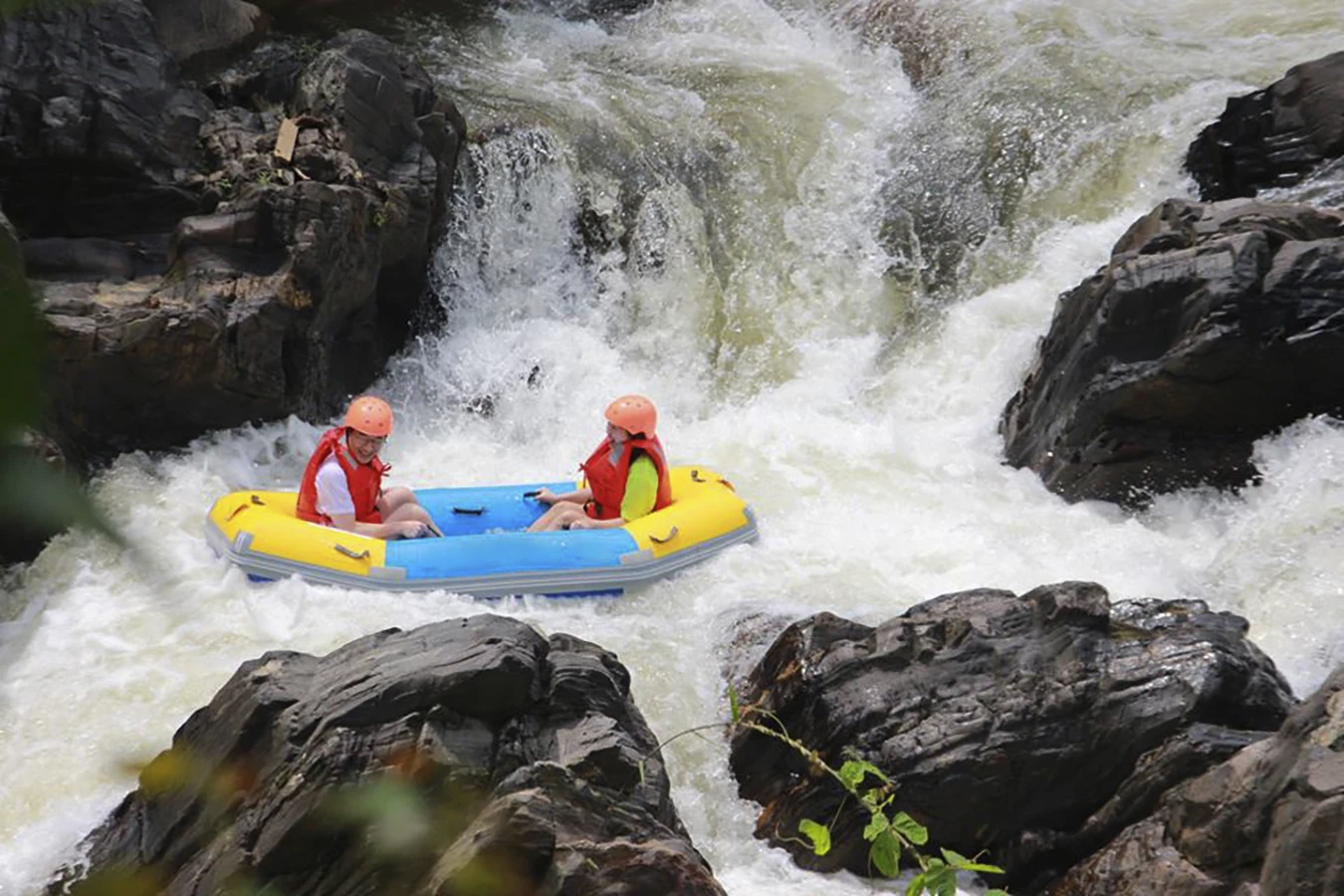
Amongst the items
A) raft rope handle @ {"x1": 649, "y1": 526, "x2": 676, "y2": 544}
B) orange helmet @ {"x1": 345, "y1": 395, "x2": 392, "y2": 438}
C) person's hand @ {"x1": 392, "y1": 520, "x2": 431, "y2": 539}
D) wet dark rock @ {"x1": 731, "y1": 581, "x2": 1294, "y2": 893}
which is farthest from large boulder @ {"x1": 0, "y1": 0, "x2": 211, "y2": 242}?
wet dark rock @ {"x1": 731, "y1": 581, "x2": 1294, "y2": 893}

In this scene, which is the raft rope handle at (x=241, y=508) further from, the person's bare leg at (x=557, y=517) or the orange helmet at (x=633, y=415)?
the orange helmet at (x=633, y=415)

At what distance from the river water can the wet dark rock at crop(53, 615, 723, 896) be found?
0.90 metres

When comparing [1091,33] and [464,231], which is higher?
[1091,33]

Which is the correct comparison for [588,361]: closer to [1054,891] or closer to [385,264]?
[385,264]

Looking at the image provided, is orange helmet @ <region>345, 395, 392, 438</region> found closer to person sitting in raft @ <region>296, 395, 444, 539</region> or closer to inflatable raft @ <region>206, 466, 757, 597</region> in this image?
person sitting in raft @ <region>296, 395, 444, 539</region>

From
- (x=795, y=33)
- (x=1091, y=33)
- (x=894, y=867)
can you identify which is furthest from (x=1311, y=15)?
(x=894, y=867)

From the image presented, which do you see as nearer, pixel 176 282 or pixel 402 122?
pixel 176 282

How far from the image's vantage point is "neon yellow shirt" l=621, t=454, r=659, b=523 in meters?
7.33

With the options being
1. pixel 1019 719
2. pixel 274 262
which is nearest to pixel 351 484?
pixel 274 262

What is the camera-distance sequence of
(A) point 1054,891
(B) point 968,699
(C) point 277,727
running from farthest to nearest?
1. (B) point 968,699
2. (A) point 1054,891
3. (C) point 277,727

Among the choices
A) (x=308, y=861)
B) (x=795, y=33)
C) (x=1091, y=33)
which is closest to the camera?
(x=308, y=861)

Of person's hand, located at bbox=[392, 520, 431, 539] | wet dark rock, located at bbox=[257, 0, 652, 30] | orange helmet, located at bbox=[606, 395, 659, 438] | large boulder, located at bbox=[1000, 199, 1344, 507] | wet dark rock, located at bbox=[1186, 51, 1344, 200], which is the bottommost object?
person's hand, located at bbox=[392, 520, 431, 539]

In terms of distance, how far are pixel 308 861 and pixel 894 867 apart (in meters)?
1.42

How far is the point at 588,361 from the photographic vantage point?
966cm
